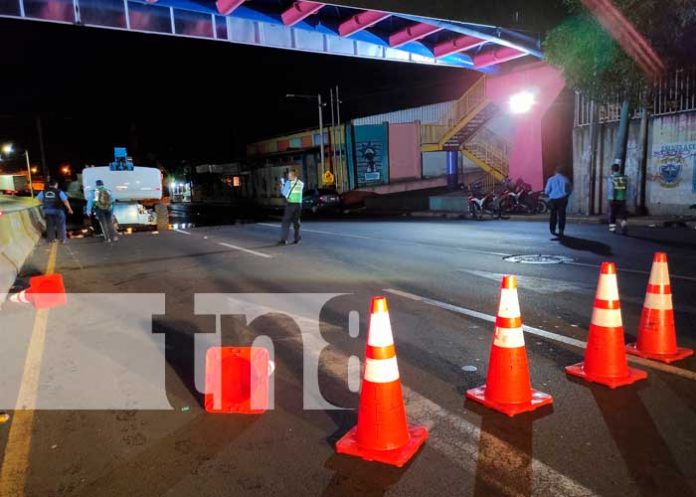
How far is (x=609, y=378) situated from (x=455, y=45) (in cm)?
2104

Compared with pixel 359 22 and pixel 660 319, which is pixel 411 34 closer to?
pixel 359 22

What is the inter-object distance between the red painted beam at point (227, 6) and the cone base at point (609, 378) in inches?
624

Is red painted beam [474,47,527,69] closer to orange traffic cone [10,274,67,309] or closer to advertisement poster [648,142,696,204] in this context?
advertisement poster [648,142,696,204]

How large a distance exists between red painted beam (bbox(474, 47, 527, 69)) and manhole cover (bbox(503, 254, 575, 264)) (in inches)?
588

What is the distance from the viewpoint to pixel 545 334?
534 cm

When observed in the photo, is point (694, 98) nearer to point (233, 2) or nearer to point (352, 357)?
point (233, 2)

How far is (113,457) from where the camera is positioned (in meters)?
3.34

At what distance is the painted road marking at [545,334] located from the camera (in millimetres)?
4336

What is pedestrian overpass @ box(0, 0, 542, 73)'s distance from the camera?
1758 cm

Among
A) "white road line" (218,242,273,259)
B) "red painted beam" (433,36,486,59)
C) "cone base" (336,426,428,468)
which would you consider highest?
"red painted beam" (433,36,486,59)

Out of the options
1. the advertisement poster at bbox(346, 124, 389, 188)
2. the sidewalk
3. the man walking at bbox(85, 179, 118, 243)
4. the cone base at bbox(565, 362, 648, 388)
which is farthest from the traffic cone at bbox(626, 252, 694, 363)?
the advertisement poster at bbox(346, 124, 389, 188)

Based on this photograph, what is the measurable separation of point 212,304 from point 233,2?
42.8 feet

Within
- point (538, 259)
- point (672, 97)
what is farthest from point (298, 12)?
point (538, 259)

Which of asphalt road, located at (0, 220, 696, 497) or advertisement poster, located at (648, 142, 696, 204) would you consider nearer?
asphalt road, located at (0, 220, 696, 497)
